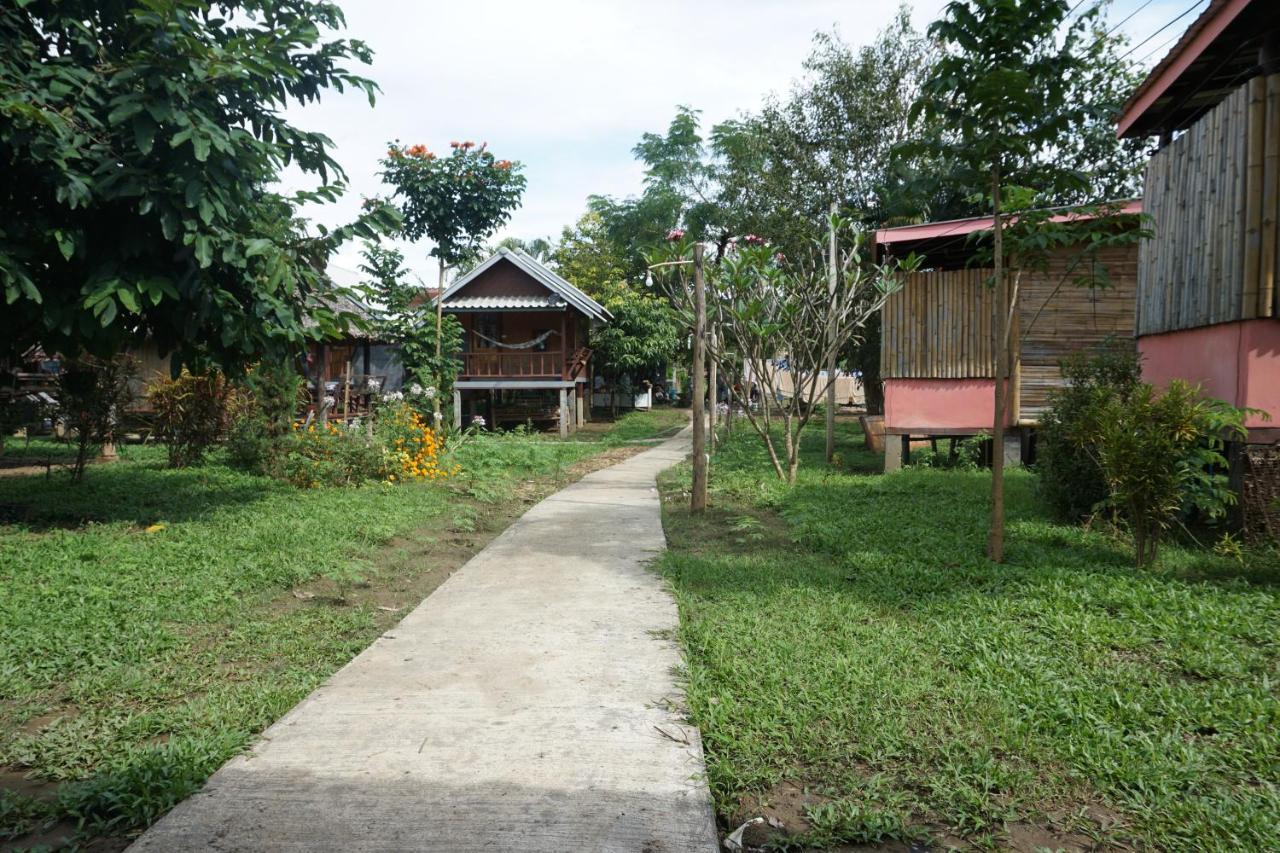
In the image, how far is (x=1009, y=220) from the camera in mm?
6652

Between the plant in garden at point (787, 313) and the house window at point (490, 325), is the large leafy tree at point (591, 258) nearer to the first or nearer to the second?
the house window at point (490, 325)

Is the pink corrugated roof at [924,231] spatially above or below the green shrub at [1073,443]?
above

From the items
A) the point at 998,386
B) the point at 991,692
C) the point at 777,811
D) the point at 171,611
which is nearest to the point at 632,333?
the point at 998,386

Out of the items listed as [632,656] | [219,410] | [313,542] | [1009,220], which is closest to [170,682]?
[632,656]

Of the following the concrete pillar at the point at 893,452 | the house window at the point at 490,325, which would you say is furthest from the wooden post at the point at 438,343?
the house window at the point at 490,325

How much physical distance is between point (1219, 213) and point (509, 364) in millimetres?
19859

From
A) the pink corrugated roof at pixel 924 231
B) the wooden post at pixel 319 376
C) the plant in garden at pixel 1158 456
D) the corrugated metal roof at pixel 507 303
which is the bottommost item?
the plant in garden at pixel 1158 456

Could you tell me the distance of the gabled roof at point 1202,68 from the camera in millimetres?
7055

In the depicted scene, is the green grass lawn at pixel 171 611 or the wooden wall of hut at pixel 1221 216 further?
the wooden wall of hut at pixel 1221 216

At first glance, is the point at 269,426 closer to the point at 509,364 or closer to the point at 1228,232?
the point at 1228,232

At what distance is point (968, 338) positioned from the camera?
1248 cm

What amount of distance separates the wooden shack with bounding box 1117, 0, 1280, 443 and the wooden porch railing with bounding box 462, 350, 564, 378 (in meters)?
17.5

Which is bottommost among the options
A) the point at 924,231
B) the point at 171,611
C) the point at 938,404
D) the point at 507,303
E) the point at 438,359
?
the point at 171,611

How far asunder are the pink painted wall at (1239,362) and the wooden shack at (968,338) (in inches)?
163
